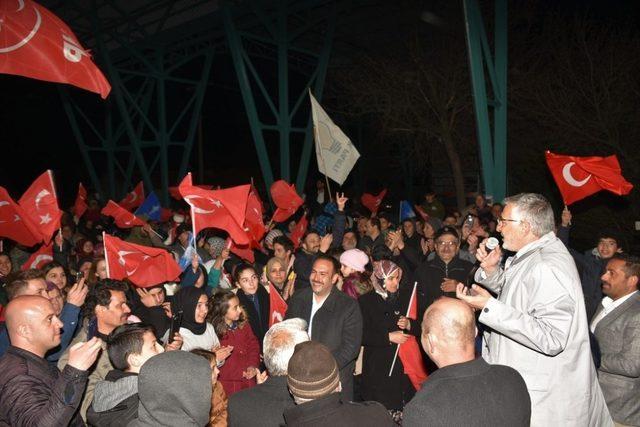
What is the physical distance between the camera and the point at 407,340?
16.0 ft

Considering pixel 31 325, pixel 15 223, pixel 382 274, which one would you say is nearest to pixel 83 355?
pixel 31 325

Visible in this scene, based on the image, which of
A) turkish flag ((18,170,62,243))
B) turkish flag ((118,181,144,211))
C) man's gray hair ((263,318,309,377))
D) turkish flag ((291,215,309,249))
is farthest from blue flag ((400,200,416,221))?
man's gray hair ((263,318,309,377))

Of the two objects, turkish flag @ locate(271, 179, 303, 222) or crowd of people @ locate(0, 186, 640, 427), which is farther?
turkish flag @ locate(271, 179, 303, 222)

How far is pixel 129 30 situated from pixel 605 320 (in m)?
19.4

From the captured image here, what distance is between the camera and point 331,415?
229 cm

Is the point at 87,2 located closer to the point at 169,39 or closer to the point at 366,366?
the point at 169,39

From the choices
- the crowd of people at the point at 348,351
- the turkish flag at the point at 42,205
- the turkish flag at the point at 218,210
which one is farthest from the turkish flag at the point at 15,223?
the turkish flag at the point at 218,210

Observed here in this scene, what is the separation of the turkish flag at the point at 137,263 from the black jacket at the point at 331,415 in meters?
3.85

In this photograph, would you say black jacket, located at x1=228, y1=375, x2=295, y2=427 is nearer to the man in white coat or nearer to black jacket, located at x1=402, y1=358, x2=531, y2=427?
black jacket, located at x1=402, y1=358, x2=531, y2=427

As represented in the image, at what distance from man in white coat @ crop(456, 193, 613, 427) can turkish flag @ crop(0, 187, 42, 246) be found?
19.1 feet

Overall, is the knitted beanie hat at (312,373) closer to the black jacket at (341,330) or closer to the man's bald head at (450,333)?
the man's bald head at (450,333)

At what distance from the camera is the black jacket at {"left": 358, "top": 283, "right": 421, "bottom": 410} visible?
16.1ft

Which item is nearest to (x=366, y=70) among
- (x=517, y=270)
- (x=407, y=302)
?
(x=407, y=302)

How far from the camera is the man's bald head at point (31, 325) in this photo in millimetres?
3119
